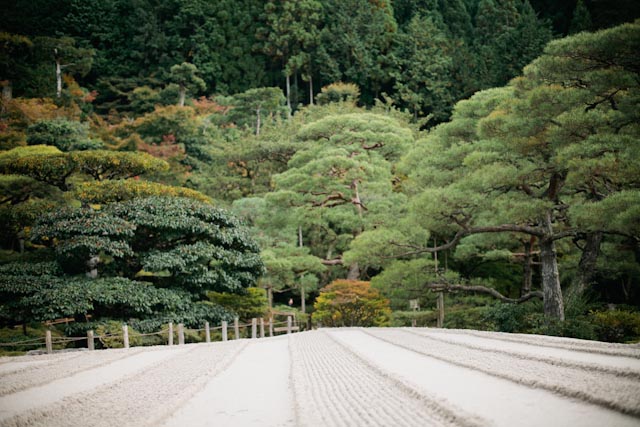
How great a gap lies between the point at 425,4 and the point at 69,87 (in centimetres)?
2337

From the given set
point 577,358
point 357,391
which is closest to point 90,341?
point 357,391

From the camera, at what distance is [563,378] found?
5.30 feet

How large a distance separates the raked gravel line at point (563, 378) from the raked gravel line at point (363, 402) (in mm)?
342

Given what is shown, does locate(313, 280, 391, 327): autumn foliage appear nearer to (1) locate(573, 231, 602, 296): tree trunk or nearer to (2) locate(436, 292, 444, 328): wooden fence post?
(2) locate(436, 292, 444, 328): wooden fence post

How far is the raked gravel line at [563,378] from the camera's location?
130 cm

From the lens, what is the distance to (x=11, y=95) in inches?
890

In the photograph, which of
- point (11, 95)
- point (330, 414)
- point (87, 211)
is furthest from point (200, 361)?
point (11, 95)

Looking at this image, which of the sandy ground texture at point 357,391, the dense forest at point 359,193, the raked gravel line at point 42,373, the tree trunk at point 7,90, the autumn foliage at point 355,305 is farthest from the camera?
the tree trunk at point 7,90

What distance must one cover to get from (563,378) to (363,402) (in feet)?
2.12

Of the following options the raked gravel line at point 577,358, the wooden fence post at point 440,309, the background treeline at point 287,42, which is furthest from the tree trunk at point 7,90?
the raked gravel line at point 577,358

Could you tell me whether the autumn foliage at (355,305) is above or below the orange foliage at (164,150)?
below

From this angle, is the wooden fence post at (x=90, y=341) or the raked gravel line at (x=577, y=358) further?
the wooden fence post at (x=90, y=341)

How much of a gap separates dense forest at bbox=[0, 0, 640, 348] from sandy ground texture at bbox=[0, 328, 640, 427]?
5217 mm

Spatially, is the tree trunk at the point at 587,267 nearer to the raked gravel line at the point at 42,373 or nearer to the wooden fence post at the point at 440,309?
the wooden fence post at the point at 440,309
